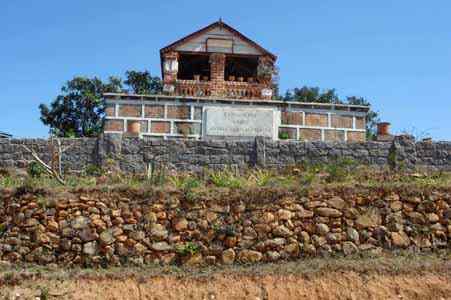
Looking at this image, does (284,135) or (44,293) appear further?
(284,135)

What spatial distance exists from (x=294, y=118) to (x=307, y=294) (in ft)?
29.8

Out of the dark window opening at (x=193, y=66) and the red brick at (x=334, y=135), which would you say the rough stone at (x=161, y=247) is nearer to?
the red brick at (x=334, y=135)

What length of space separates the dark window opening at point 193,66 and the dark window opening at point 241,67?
846 mm

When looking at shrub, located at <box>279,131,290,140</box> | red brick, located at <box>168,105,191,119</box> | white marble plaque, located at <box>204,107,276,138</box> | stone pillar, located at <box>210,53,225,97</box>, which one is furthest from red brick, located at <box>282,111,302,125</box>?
stone pillar, located at <box>210,53,225,97</box>

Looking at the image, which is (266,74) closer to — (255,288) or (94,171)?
(94,171)

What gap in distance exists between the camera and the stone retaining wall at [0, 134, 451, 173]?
1257 cm

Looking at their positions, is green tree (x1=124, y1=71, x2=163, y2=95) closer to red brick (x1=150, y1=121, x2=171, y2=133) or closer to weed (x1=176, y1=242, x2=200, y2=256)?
red brick (x1=150, y1=121, x2=171, y2=133)

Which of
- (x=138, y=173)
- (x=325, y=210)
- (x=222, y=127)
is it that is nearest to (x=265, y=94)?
(x=222, y=127)

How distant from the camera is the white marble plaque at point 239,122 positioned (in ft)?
50.9

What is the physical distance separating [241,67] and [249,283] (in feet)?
50.1

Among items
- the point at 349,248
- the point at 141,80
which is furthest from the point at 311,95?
the point at 349,248

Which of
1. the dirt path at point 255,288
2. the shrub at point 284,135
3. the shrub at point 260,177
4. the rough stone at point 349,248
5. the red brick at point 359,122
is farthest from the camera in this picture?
the red brick at point 359,122

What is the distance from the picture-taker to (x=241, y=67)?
74.0 ft

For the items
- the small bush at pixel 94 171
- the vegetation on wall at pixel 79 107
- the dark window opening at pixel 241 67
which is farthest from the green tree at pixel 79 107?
the small bush at pixel 94 171
